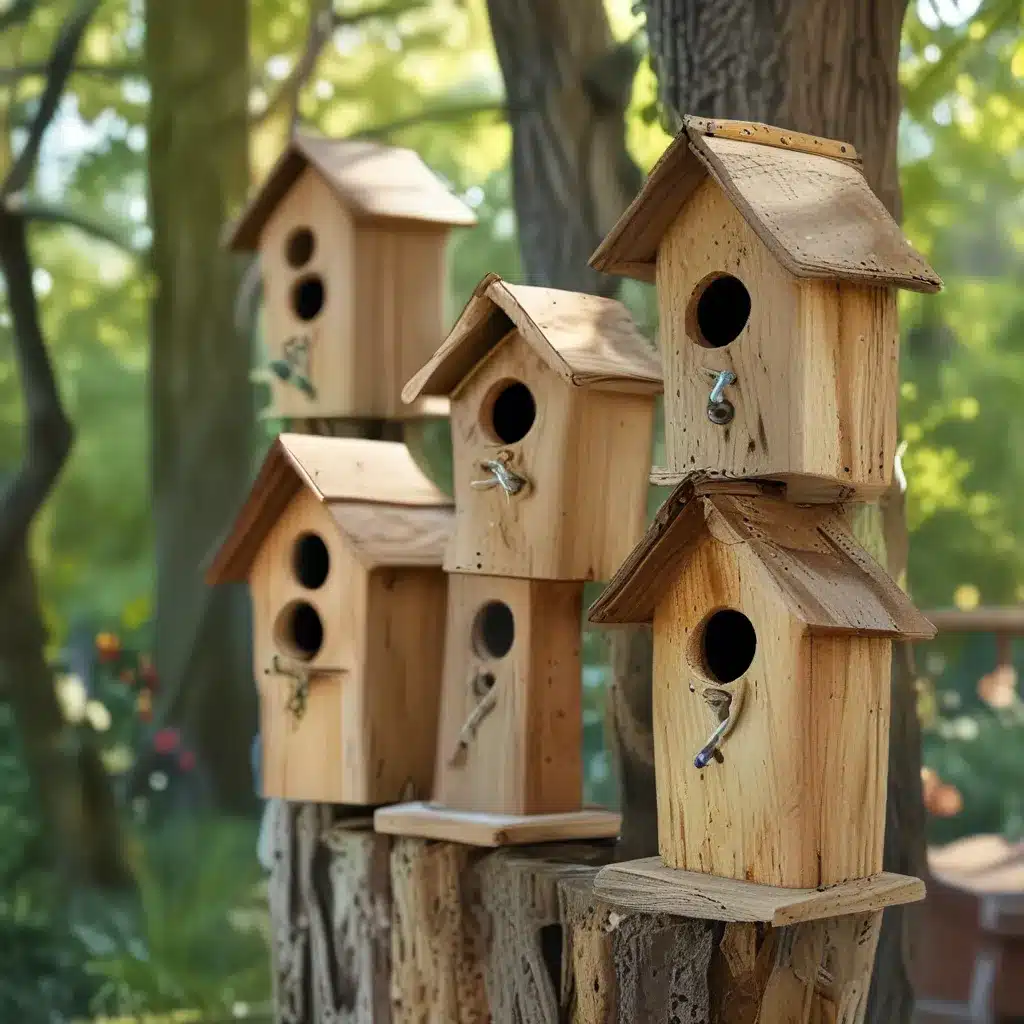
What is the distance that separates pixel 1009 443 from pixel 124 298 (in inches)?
236

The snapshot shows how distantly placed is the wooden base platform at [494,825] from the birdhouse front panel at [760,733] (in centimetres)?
58

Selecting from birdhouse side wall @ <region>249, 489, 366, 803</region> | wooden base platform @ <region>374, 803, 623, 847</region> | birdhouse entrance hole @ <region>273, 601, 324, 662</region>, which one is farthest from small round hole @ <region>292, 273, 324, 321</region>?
wooden base platform @ <region>374, 803, 623, 847</region>

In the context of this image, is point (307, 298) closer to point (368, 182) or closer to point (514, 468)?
point (368, 182)

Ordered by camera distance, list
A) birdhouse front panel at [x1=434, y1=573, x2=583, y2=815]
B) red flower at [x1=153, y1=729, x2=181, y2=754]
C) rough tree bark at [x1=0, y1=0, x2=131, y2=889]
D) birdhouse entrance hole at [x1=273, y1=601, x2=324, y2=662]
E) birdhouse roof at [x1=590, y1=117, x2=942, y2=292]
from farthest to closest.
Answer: red flower at [x1=153, y1=729, x2=181, y2=754], rough tree bark at [x1=0, y1=0, x2=131, y2=889], birdhouse entrance hole at [x1=273, y1=601, x2=324, y2=662], birdhouse front panel at [x1=434, y1=573, x2=583, y2=815], birdhouse roof at [x1=590, y1=117, x2=942, y2=292]

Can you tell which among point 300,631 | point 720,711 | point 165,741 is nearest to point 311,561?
point 300,631

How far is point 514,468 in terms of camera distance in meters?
4.28

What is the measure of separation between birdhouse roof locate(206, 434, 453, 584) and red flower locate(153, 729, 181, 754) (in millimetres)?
4049

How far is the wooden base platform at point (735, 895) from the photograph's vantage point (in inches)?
134

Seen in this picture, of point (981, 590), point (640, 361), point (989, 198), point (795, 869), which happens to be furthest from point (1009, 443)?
point (795, 869)

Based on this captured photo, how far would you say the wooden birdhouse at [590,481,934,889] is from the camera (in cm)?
349

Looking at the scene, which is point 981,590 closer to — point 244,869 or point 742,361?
point 244,869

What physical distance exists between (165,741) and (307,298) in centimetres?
407

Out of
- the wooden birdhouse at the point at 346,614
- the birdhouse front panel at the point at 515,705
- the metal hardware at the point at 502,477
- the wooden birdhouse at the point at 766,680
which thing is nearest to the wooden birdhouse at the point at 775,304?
the wooden birdhouse at the point at 766,680

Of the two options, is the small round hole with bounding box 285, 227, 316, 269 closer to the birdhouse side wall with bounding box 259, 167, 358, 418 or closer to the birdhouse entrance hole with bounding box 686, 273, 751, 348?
the birdhouse side wall with bounding box 259, 167, 358, 418
